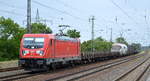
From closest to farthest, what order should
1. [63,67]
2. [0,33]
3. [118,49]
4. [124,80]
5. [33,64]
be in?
1. [124,80]
2. [33,64]
3. [63,67]
4. [118,49]
5. [0,33]

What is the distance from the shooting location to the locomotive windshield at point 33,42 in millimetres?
22992

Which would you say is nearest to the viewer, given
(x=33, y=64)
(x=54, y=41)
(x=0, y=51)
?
(x=33, y=64)

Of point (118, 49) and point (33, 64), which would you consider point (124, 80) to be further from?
point (118, 49)

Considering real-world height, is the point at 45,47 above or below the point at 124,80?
above

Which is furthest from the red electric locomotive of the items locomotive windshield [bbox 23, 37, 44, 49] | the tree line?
the tree line

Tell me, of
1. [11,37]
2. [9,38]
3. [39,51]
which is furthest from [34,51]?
[11,37]

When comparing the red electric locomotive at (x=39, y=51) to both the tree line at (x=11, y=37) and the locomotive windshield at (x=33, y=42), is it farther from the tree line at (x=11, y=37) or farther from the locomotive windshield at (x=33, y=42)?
the tree line at (x=11, y=37)

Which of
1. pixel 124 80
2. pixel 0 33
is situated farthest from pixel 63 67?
pixel 0 33

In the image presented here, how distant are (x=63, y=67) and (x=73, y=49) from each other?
1964 millimetres

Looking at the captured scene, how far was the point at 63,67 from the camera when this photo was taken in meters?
30.1

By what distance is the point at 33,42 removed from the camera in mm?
23188

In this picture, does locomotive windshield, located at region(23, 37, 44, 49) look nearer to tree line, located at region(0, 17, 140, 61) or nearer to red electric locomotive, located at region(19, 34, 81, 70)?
red electric locomotive, located at region(19, 34, 81, 70)

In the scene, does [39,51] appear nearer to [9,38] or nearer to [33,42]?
[33,42]

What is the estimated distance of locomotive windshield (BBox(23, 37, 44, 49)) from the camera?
23.0 m
